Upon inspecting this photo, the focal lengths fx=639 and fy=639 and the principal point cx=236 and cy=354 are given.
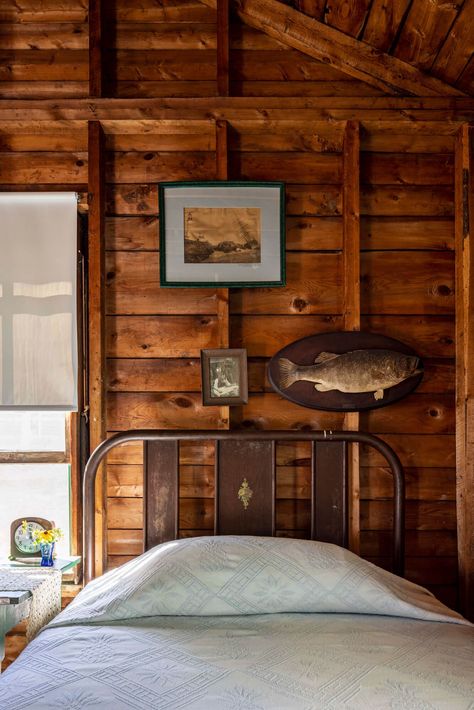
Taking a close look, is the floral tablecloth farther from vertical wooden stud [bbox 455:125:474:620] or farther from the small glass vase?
vertical wooden stud [bbox 455:125:474:620]

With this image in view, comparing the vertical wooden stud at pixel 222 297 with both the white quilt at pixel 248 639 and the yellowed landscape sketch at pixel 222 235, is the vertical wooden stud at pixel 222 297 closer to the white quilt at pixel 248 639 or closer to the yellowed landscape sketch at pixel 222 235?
the yellowed landscape sketch at pixel 222 235

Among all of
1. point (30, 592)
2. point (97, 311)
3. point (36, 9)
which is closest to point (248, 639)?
point (30, 592)

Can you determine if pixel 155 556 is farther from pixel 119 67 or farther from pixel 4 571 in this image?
pixel 119 67

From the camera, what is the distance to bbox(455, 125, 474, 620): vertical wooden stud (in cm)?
241

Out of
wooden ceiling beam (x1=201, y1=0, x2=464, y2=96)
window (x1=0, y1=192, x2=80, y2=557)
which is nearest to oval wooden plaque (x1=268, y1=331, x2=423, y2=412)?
window (x1=0, y1=192, x2=80, y2=557)

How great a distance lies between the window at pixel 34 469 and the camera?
101 inches

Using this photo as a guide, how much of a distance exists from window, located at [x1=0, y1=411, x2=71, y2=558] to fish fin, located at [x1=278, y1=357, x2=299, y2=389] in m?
0.88

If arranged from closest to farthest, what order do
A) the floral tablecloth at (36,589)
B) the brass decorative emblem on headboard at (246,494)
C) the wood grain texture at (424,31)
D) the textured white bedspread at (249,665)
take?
the textured white bedspread at (249,665) < the floral tablecloth at (36,589) < the wood grain texture at (424,31) < the brass decorative emblem on headboard at (246,494)

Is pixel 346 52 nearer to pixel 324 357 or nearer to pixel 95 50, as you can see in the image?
pixel 95 50

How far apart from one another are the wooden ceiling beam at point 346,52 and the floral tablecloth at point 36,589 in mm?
2193

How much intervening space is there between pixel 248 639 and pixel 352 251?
145 cm

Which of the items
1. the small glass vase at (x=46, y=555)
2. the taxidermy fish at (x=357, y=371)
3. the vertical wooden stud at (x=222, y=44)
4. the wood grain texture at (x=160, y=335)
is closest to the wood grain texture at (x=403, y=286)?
the taxidermy fish at (x=357, y=371)

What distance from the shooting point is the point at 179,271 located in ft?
8.20

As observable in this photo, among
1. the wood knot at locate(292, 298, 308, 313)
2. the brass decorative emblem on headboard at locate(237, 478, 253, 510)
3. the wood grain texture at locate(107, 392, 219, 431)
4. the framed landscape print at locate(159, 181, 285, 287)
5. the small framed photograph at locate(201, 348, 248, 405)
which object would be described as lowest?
the brass decorative emblem on headboard at locate(237, 478, 253, 510)
